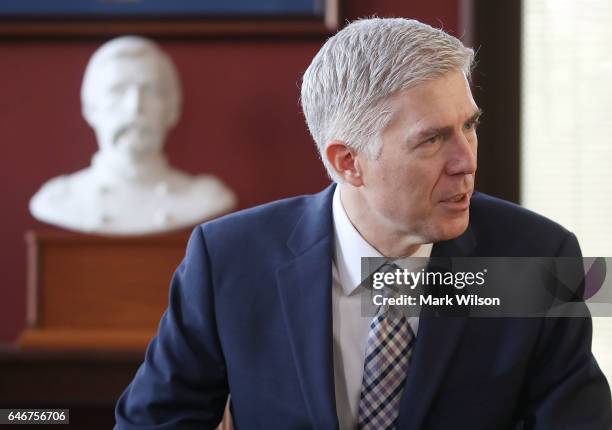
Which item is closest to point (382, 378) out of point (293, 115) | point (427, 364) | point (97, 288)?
point (427, 364)

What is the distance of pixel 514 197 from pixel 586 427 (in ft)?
6.24

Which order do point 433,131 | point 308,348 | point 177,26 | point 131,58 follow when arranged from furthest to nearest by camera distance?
point 177,26, point 131,58, point 308,348, point 433,131

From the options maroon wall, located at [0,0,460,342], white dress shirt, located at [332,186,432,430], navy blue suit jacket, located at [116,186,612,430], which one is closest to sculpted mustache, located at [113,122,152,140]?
maroon wall, located at [0,0,460,342]

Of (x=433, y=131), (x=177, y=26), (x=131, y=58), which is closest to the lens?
(x=433, y=131)

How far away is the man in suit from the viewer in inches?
52.8

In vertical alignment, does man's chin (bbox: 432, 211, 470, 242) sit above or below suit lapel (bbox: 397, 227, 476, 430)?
above

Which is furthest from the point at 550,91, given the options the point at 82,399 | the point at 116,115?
the point at 82,399

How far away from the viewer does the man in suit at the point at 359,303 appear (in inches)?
52.8

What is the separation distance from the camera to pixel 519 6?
3.16 m

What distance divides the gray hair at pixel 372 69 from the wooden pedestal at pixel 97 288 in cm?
142

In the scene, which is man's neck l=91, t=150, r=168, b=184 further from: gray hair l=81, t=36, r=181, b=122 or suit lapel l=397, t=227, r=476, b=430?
suit lapel l=397, t=227, r=476, b=430

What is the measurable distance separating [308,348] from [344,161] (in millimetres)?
313

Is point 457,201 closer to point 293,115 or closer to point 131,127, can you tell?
point 131,127

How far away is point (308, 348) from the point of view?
1437mm
